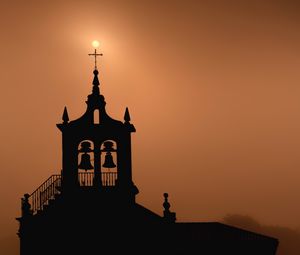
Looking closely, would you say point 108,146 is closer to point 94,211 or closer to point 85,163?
point 85,163

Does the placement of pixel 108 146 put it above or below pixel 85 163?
above

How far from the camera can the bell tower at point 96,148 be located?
18188 mm

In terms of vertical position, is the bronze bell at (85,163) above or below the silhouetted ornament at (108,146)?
below

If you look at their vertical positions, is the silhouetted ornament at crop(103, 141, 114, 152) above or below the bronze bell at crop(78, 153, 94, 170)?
above

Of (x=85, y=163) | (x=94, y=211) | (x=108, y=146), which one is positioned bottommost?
(x=94, y=211)

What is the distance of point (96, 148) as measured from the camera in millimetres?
18531

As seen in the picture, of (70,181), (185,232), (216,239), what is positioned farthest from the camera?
(185,232)

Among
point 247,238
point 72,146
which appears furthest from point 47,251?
point 247,238

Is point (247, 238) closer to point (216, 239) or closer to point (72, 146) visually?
point (216, 239)

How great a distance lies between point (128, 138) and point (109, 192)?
205cm

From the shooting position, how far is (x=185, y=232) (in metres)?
22.9

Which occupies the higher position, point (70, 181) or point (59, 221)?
point (70, 181)

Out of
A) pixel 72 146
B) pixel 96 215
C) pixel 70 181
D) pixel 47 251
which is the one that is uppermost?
pixel 72 146

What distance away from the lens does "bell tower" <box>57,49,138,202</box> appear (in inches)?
716
